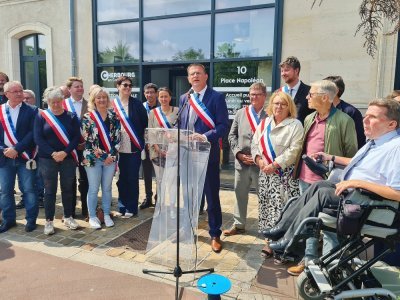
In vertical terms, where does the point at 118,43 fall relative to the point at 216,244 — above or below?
above

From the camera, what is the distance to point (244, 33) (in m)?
6.55

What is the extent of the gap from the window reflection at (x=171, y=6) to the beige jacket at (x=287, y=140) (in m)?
3.97

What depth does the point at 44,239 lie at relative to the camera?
4293 millimetres

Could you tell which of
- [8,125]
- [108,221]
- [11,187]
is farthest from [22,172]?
[108,221]

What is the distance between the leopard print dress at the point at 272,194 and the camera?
12.4 feet

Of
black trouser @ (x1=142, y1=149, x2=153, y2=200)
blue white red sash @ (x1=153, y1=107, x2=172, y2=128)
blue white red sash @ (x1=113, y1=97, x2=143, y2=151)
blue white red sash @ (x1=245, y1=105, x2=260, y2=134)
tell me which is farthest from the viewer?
black trouser @ (x1=142, y1=149, x2=153, y2=200)

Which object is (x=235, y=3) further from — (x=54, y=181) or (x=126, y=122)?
(x=54, y=181)

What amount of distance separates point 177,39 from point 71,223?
4272 millimetres

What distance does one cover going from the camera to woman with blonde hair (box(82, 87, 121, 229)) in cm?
450

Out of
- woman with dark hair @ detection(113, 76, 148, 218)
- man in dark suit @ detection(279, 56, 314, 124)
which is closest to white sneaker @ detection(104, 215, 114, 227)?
woman with dark hair @ detection(113, 76, 148, 218)

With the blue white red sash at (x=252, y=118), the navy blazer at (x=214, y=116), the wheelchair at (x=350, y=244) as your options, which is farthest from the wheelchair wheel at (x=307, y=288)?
the blue white red sash at (x=252, y=118)

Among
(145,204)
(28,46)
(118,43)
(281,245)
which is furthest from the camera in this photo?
(28,46)

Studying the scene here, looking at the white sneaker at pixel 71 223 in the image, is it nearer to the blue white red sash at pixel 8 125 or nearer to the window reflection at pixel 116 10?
the blue white red sash at pixel 8 125

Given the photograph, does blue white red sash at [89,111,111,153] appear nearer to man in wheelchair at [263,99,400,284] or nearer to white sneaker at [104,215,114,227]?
white sneaker at [104,215,114,227]
